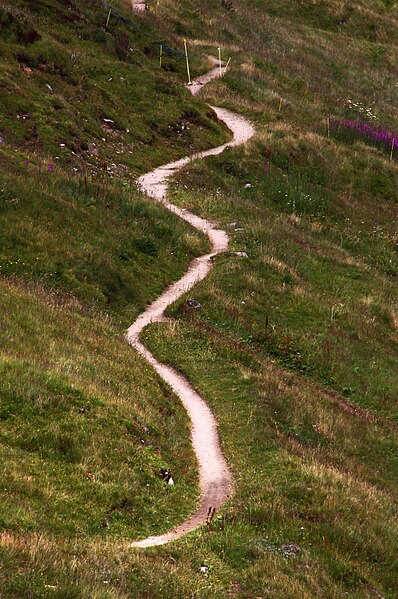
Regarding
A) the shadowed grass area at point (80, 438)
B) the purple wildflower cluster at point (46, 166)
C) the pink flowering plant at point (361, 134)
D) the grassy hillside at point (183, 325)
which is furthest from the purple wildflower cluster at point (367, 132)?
the shadowed grass area at point (80, 438)

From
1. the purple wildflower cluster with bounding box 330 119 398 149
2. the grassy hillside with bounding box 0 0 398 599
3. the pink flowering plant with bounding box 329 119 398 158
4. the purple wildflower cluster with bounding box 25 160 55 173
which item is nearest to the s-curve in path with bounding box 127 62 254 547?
the grassy hillside with bounding box 0 0 398 599

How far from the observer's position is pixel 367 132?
50.0 m

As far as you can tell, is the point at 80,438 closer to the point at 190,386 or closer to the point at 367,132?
the point at 190,386

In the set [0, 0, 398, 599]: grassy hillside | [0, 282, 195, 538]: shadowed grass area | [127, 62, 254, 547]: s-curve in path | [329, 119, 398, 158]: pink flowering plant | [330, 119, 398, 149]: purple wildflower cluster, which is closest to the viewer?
[0, 282, 195, 538]: shadowed grass area

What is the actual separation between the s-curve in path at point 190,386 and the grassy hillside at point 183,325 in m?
0.28

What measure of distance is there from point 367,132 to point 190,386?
108 feet

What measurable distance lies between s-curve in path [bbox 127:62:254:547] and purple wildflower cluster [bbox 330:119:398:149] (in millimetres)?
12236

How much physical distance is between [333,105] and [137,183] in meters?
24.8

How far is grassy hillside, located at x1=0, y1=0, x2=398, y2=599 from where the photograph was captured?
12773 mm

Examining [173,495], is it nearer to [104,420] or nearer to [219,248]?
[104,420]

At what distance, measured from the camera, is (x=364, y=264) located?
109 ft

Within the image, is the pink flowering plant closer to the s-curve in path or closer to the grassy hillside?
the grassy hillside

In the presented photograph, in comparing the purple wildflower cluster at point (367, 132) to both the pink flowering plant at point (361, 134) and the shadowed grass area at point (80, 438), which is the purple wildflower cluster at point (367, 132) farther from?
the shadowed grass area at point (80, 438)

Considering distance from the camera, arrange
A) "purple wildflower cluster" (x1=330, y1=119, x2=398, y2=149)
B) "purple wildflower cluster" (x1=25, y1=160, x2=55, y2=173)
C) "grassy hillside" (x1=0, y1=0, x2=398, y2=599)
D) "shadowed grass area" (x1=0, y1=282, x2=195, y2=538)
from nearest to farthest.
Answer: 1. "shadowed grass area" (x1=0, y1=282, x2=195, y2=538)
2. "grassy hillside" (x1=0, y1=0, x2=398, y2=599)
3. "purple wildflower cluster" (x1=25, y1=160, x2=55, y2=173)
4. "purple wildflower cluster" (x1=330, y1=119, x2=398, y2=149)
